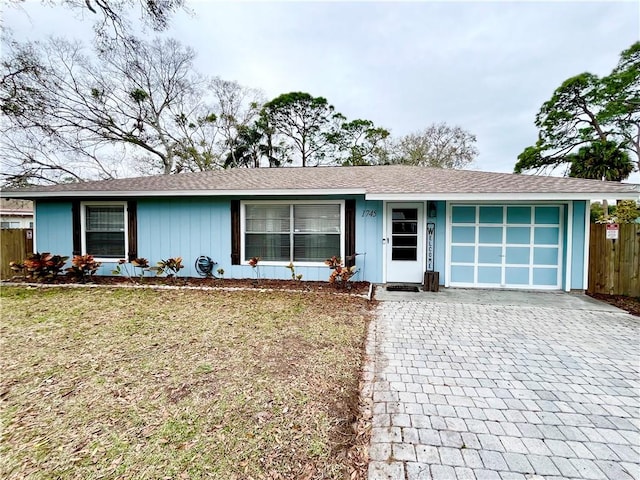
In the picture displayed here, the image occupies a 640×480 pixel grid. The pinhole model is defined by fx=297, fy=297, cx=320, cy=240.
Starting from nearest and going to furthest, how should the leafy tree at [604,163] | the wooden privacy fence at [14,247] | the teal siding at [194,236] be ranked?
the teal siding at [194,236]
the wooden privacy fence at [14,247]
the leafy tree at [604,163]

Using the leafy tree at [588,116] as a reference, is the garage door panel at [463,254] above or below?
below

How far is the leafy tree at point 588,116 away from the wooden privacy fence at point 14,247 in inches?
915

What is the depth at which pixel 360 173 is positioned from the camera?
919 centimetres

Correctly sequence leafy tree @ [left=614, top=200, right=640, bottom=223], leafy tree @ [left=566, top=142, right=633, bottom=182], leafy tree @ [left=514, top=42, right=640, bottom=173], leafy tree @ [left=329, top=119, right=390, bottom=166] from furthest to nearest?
leafy tree @ [left=329, top=119, right=390, bottom=166], leafy tree @ [left=514, top=42, right=640, bottom=173], leafy tree @ [left=566, top=142, right=633, bottom=182], leafy tree @ [left=614, top=200, right=640, bottom=223]

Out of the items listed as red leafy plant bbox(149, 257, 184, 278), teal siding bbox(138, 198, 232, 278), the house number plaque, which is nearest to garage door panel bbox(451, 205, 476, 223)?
the house number plaque

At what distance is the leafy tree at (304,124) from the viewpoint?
70.3 ft

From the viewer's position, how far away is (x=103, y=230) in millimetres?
7965

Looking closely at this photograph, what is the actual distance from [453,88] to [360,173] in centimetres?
907

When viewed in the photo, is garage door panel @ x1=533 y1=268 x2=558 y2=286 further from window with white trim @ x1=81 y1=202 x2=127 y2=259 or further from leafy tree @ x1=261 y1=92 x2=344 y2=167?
leafy tree @ x1=261 y1=92 x2=344 y2=167

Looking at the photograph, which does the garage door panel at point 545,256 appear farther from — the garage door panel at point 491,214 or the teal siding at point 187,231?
the teal siding at point 187,231

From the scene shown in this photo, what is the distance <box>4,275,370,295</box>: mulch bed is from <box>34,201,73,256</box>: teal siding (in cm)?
89

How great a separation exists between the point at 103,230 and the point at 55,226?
4.37 ft

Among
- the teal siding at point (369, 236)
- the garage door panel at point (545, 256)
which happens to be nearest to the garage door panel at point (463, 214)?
the garage door panel at point (545, 256)

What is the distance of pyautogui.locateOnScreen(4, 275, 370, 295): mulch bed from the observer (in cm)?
673
